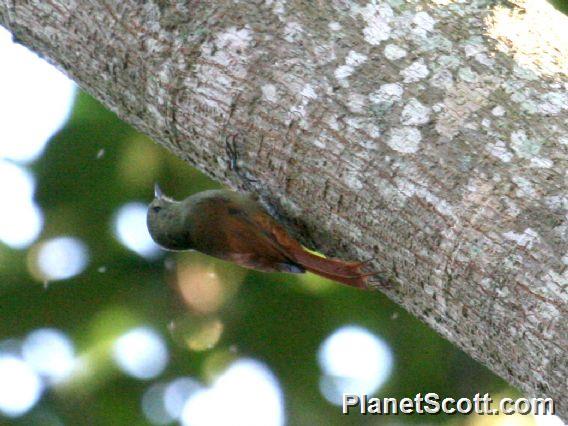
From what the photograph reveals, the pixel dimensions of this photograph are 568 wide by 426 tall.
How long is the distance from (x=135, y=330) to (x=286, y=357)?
2.42 feet

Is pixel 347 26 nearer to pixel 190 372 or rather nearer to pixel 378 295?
pixel 378 295

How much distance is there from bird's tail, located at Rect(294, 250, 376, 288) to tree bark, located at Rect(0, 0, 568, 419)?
71 mm

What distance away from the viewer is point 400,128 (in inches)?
80.2

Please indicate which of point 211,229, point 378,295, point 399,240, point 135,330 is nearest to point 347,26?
point 399,240

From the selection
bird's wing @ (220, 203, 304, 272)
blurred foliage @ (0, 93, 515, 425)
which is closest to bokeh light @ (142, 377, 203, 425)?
blurred foliage @ (0, 93, 515, 425)

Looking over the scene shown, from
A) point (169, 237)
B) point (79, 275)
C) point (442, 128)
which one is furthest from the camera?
point (79, 275)

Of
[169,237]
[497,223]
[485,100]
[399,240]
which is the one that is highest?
[485,100]

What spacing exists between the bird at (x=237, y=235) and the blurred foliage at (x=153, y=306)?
693 millimetres

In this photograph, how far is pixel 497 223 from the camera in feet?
6.18

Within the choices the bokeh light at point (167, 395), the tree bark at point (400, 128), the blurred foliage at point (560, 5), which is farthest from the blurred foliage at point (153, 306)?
the tree bark at point (400, 128)

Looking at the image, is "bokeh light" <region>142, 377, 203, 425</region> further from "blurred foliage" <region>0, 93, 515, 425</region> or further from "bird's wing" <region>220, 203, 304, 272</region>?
"bird's wing" <region>220, 203, 304, 272</region>

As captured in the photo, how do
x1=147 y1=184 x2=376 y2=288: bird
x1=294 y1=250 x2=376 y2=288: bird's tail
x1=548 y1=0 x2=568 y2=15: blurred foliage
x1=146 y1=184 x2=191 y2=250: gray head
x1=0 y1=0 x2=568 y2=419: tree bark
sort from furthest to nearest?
x1=548 y1=0 x2=568 y2=15: blurred foliage, x1=146 y1=184 x2=191 y2=250: gray head, x1=147 y1=184 x2=376 y2=288: bird, x1=294 y1=250 x2=376 y2=288: bird's tail, x1=0 y1=0 x2=568 y2=419: tree bark

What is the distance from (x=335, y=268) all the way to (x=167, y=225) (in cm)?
105

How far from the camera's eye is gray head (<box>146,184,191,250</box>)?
3.22 m
